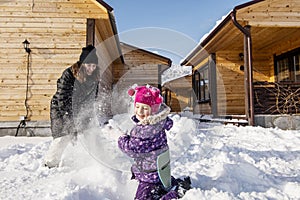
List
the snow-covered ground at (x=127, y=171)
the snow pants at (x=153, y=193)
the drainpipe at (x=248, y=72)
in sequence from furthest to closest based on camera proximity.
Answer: the drainpipe at (x=248, y=72) < the snow-covered ground at (x=127, y=171) < the snow pants at (x=153, y=193)

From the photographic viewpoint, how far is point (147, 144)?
1793 millimetres

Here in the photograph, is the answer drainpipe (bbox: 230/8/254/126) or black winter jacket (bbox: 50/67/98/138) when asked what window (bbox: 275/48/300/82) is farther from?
black winter jacket (bbox: 50/67/98/138)

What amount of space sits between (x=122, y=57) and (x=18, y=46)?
17.6 ft

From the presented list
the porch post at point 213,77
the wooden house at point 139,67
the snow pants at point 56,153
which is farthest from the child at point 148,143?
the wooden house at point 139,67

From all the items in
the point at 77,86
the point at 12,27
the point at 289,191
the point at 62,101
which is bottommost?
the point at 289,191

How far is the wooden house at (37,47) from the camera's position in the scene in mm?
5926

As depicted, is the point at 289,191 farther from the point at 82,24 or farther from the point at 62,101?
the point at 82,24

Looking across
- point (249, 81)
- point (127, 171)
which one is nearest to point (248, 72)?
point (249, 81)

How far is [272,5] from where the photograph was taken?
627 cm

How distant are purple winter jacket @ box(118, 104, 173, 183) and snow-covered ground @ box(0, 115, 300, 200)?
25 cm

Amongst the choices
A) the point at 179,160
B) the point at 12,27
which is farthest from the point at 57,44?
the point at 179,160

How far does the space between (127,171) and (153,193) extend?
722 millimetres

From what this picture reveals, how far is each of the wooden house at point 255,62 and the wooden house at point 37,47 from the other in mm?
3774

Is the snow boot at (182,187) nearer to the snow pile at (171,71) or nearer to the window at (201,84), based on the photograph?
the snow pile at (171,71)
